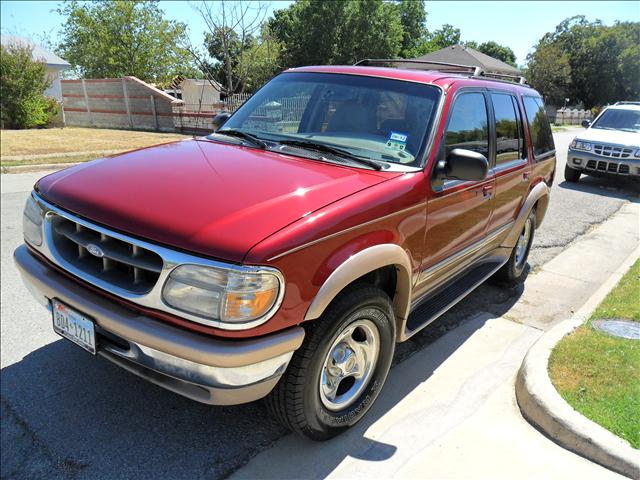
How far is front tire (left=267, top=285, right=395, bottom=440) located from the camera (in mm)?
2408

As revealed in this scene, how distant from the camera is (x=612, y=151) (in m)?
10.9

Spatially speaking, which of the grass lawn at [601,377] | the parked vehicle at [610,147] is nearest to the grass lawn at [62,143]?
the parked vehicle at [610,147]

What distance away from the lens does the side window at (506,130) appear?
413 cm

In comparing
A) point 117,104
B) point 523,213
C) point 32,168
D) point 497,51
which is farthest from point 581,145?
point 497,51

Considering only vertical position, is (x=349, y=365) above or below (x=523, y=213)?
below

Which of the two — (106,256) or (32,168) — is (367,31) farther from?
(106,256)

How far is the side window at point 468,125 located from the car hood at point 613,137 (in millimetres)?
8591

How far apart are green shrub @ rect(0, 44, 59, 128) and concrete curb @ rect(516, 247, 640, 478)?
24374 mm

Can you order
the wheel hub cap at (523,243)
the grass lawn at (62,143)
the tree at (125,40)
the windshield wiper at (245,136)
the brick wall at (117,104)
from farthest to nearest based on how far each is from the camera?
the tree at (125,40) → the brick wall at (117,104) → the grass lawn at (62,143) → the wheel hub cap at (523,243) → the windshield wiper at (245,136)

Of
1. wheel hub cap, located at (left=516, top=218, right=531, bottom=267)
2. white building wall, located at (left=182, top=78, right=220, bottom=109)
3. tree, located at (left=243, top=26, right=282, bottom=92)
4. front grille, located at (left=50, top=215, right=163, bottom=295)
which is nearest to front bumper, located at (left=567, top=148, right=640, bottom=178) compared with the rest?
wheel hub cap, located at (left=516, top=218, right=531, bottom=267)

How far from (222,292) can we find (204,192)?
0.62 meters

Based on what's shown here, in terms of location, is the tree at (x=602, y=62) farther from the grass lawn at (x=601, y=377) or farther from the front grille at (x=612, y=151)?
the grass lawn at (x=601, y=377)

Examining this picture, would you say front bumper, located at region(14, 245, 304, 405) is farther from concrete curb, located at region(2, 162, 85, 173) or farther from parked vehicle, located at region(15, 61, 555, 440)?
concrete curb, located at region(2, 162, 85, 173)

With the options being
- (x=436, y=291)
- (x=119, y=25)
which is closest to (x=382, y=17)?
(x=119, y=25)
